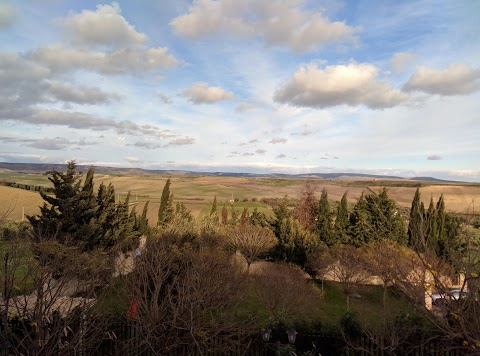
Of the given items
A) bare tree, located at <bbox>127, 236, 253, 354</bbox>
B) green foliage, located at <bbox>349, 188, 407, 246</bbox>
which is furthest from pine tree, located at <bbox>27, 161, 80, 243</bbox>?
green foliage, located at <bbox>349, 188, 407, 246</bbox>

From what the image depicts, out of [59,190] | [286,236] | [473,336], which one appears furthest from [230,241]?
[473,336]

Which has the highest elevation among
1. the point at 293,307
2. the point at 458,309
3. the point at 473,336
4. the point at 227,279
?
the point at 458,309

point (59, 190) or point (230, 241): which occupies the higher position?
point (59, 190)

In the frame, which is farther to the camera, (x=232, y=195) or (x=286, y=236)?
(x=232, y=195)

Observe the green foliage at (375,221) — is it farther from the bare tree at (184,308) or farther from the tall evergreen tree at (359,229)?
the bare tree at (184,308)

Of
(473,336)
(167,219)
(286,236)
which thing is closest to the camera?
(473,336)

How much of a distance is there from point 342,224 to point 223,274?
22.0 m

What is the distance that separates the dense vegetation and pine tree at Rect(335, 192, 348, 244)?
4.1 inches

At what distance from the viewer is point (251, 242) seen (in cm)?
2753

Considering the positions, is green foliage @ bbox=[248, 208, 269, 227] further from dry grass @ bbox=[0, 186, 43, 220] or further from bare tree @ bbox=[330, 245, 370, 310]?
dry grass @ bbox=[0, 186, 43, 220]

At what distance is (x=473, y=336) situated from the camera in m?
4.91

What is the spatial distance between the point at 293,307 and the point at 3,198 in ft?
146

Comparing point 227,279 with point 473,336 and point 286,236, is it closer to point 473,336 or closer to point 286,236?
point 473,336

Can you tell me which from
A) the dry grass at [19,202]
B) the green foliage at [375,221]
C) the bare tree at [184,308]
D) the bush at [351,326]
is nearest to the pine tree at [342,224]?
the green foliage at [375,221]
